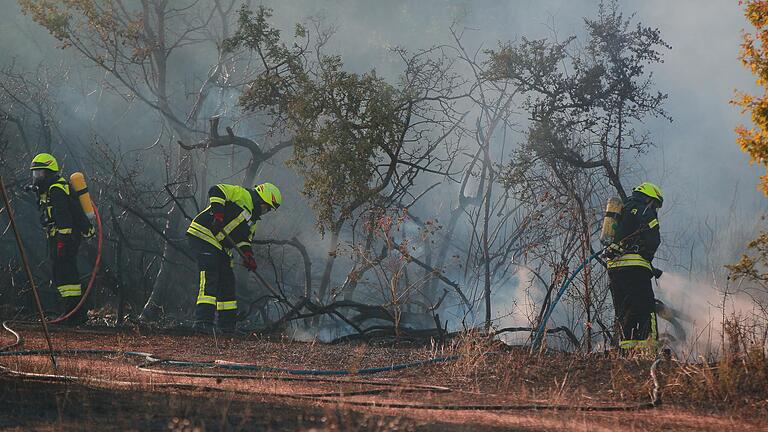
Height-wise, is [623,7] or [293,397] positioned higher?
[623,7]

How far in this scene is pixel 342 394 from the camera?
211 inches

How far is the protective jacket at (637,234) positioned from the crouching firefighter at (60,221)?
245 inches

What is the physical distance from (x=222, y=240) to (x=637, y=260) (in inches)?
178

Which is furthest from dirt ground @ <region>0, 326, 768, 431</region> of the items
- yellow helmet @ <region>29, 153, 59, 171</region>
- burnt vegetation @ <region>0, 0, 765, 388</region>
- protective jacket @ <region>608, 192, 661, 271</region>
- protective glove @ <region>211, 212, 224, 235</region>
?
yellow helmet @ <region>29, 153, 59, 171</region>

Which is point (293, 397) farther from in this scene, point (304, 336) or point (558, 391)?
point (304, 336)

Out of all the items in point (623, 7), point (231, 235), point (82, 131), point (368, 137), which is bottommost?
point (231, 235)

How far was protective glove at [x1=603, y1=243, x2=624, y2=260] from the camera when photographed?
8992 mm

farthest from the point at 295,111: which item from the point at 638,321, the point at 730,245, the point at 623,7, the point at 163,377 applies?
the point at 623,7

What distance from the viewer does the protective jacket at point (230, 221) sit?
32.4 feet

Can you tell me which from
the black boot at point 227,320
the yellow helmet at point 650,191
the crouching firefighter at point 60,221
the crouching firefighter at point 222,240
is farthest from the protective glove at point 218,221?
the yellow helmet at point 650,191

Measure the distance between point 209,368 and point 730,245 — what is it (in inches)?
600

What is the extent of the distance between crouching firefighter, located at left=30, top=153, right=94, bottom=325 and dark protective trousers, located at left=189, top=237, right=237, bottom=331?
5.25 feet

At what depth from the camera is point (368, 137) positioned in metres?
11.9

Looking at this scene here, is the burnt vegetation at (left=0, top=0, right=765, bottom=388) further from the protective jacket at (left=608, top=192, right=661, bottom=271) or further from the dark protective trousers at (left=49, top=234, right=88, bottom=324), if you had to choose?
the dark protective trousers at (left=49, top=234, right=88, bottom=324)
